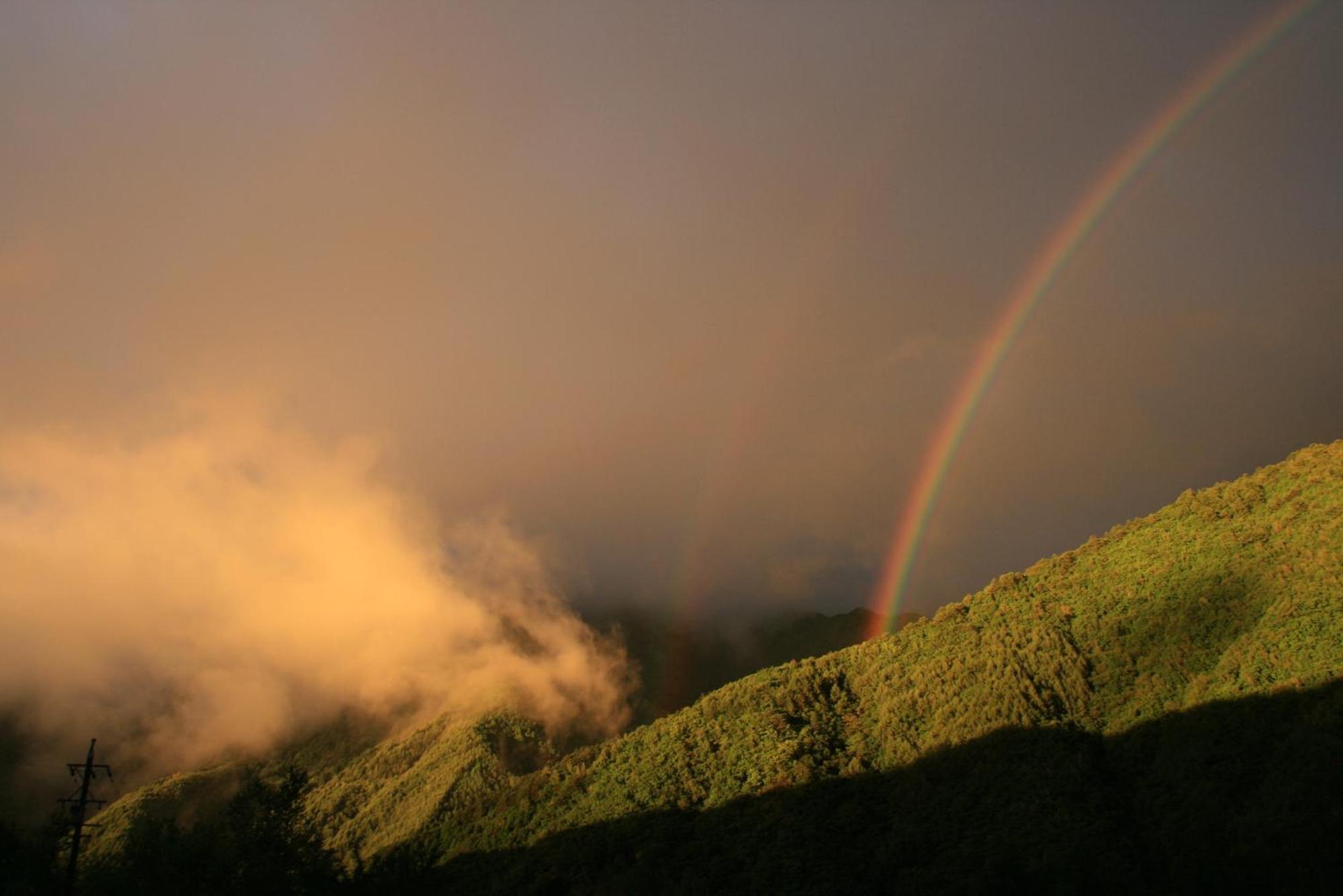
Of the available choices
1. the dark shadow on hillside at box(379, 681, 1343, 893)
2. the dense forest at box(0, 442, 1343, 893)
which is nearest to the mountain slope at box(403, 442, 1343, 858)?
the dense forest at box(0, 442, 1343, 893)

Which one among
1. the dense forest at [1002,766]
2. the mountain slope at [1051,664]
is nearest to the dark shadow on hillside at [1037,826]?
the dense forest at [1002,766]

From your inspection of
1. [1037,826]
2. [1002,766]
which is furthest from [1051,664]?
[1037,826]

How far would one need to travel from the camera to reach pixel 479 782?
147 meters

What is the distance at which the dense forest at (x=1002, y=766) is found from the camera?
5684cm

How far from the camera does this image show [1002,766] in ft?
243

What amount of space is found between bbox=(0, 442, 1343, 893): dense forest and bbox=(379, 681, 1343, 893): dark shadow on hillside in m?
0.22

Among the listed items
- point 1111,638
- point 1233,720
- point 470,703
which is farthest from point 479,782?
point 1233,720

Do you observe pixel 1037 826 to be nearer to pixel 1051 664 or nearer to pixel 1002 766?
pixel 1002 766

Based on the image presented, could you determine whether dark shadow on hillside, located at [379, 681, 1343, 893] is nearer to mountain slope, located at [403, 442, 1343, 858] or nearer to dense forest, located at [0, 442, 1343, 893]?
dense forest, located at [0, 442, 1343, 893]

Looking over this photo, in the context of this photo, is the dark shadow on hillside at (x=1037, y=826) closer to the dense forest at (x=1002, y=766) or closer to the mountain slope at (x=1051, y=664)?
the dense forest at (x=1002, y=766)

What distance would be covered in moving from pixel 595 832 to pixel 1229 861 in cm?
6281

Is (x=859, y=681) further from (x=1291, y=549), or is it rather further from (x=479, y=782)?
(x=479, y=782)

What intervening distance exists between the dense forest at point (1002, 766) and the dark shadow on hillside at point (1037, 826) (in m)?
0.22

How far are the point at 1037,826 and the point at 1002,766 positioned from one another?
10869 mm
